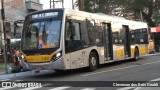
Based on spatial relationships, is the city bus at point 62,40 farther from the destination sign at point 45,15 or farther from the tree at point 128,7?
the tree at point 128,7

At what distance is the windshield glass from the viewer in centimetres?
1642

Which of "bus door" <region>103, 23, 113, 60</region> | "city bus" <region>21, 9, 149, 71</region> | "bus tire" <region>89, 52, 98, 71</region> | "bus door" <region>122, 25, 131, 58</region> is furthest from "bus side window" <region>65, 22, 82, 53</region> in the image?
"bus door" <region>122, 25, 131, 58</region>

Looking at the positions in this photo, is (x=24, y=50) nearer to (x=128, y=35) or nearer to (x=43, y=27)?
(x=43, y=27)

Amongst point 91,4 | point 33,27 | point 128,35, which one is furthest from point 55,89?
point 91,4

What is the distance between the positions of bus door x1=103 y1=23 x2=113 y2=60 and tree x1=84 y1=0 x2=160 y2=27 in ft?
97.2

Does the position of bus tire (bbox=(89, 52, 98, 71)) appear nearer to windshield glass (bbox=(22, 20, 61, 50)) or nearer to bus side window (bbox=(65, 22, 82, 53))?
bus side window (bbox=(65, 22, 82, 53))

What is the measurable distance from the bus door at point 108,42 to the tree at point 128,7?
2962 cm

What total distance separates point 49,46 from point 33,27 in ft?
4.81

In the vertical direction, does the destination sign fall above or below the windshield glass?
above

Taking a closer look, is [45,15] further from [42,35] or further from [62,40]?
[62,40]

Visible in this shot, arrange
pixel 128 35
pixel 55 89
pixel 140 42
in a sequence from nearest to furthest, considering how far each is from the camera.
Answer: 1. pixel 55 89
2. pixel 128 35
3. pixel 140 42

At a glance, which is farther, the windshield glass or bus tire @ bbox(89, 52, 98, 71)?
bus tire @ bbox(89, 52, 98, 71)

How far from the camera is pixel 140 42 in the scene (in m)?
27.7

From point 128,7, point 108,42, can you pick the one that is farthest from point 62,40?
point 128,7
